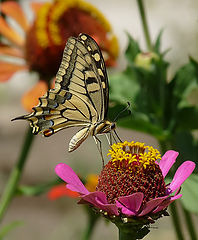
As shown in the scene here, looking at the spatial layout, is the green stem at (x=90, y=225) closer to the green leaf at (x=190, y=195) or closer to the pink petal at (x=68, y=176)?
the green leaf at (x=190, y=195)

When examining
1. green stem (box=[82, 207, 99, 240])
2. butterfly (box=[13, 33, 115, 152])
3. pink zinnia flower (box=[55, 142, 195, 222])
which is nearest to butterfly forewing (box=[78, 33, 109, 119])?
butterfly (box=[13, 33, 115, 152])

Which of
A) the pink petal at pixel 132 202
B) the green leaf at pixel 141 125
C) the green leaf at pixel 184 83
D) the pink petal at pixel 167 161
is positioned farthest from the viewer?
the green leaf at pixel 184 83

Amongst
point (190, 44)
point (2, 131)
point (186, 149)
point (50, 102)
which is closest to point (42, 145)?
point (2, 131)

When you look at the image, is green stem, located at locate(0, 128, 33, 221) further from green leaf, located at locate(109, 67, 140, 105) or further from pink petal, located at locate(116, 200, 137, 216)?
pink petal, located at locate(116, 200, 137, 216)

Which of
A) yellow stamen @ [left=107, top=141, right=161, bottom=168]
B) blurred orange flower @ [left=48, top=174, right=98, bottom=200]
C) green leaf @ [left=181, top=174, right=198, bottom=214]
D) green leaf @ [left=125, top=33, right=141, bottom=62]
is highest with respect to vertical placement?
green leaf @ [left=125, top=33, right=141, bottom=62]

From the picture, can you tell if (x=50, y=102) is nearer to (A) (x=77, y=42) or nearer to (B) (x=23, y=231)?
(A) (x=77, y=42)

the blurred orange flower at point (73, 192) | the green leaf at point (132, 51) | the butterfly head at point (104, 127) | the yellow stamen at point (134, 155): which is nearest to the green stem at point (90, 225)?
the blurred orange flower at point (73, 192)

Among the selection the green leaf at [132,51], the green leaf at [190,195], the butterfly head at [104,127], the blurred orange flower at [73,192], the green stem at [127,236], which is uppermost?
the green leaf at [132,51]
